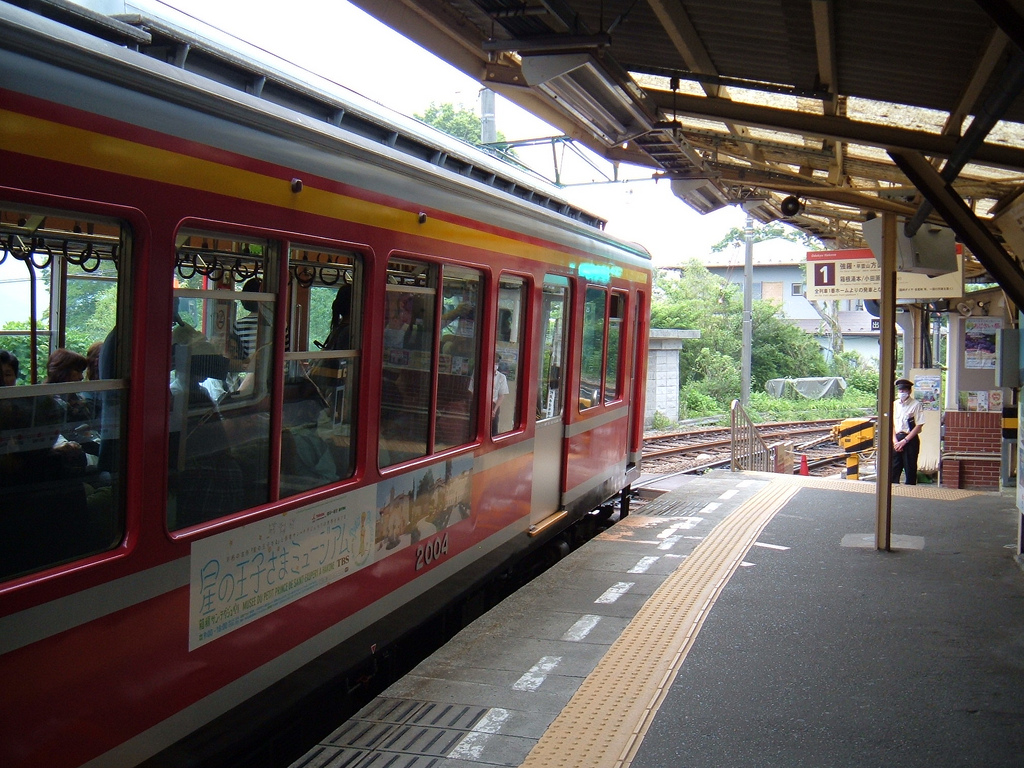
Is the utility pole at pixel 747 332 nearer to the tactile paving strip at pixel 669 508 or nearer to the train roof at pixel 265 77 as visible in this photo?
the tactile paving strip at pixel 669 508

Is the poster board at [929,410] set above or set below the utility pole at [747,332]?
below

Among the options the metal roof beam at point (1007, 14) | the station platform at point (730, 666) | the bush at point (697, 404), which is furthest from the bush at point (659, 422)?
the metal roof beam at point (1007, 14)

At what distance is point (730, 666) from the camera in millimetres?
4625

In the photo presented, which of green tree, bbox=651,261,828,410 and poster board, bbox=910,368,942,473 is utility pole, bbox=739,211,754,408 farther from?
green tree, bbox=651,261,828,410

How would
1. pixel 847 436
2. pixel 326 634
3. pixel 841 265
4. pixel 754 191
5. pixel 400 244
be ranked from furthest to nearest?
pixel 847 436 → pixel 841 265 → pixel 754 191 → pixel 400 244 → pixel 326 634

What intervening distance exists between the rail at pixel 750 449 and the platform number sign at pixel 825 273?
1.96m

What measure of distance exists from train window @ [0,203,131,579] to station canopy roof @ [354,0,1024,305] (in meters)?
2.45

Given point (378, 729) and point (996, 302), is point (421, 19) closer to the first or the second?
point (378, 729)

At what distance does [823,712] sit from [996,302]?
10.3 meters

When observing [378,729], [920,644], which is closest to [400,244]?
[378,729]

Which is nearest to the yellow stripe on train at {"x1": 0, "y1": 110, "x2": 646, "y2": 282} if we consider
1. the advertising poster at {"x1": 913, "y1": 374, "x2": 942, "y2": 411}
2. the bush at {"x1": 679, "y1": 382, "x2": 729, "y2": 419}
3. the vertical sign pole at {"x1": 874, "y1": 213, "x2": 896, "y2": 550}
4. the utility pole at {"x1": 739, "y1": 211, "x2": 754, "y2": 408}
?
the vertical sign pole at {"x1": 874, "y1": 213, "x2": 896, "y2": 550}

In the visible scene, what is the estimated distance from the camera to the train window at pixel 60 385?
256cm

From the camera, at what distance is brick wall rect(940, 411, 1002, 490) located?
12.3 m

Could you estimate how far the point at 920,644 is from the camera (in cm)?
502
